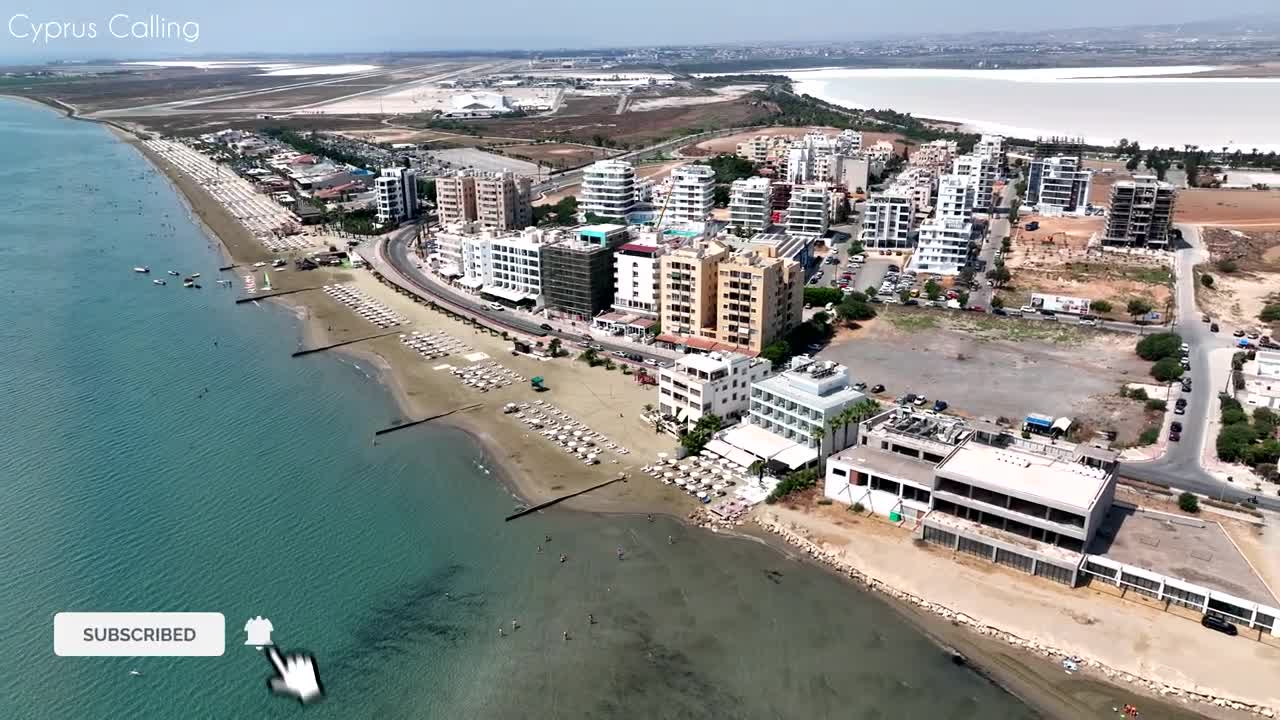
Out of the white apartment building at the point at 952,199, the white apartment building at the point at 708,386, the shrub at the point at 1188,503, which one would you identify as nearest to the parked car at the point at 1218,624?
the shrub at the point at 1188,503

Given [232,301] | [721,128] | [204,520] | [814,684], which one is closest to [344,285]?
[232,301]

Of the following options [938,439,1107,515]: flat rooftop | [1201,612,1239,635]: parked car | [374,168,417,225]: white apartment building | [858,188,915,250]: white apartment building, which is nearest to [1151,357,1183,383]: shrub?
[938,439,1107,515]: flat rooftop

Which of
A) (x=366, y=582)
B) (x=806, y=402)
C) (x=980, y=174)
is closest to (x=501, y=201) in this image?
(x=806, y=402)

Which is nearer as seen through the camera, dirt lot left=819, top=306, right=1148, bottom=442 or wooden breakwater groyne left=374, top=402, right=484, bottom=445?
wooden breakwater groyne left=374, top=402, right=484, bottom=445

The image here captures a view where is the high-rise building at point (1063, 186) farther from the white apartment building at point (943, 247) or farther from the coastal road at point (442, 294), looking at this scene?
the coastal road at point (442, 294)

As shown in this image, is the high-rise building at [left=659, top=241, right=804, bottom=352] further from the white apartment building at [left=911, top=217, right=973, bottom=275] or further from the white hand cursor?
the white hand cursor
